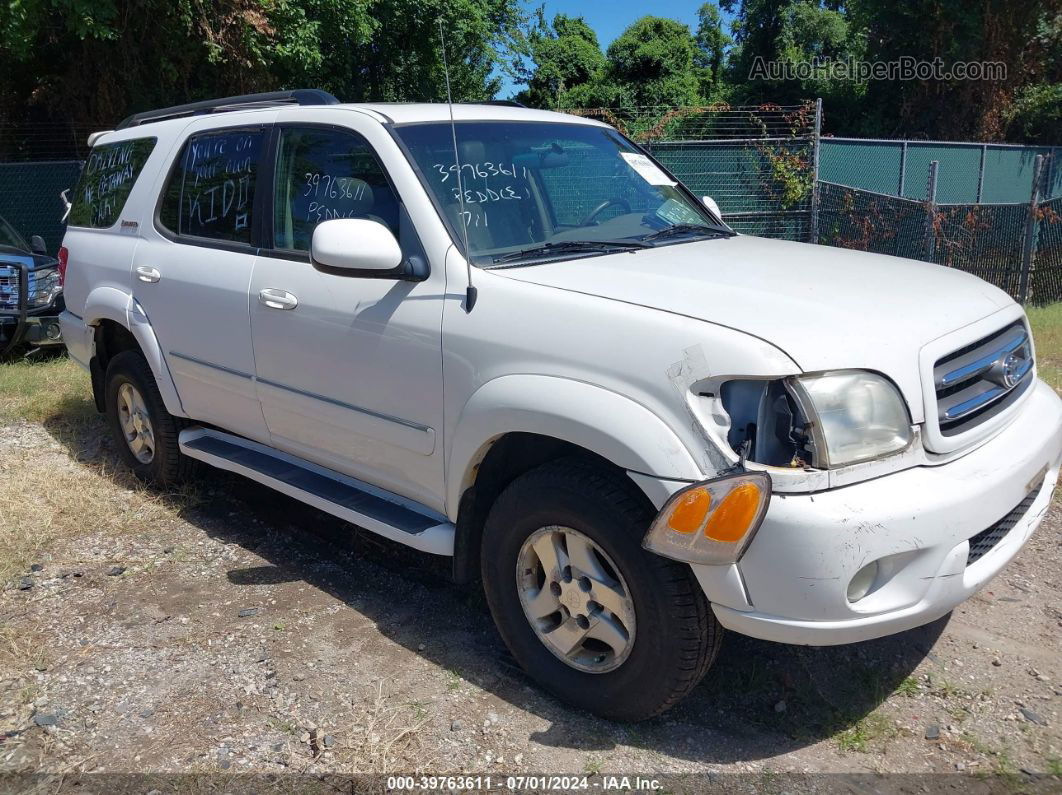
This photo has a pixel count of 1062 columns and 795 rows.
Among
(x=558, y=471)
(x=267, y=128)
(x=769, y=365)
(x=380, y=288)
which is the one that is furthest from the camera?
(x=267, y=128)

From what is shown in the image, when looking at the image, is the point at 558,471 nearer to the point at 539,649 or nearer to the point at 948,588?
the point at 539,649

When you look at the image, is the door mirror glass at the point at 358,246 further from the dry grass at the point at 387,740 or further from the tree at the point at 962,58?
the tree at the point at 962,58

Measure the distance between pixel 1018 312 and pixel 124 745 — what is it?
3412 mm

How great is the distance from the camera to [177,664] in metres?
3.40

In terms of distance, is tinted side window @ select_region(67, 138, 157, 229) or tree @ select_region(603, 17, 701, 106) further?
tree @ select_region(603, 17, 701, 106)

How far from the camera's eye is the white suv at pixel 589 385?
243 cm

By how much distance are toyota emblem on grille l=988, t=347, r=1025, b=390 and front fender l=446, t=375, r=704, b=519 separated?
3.95 ft

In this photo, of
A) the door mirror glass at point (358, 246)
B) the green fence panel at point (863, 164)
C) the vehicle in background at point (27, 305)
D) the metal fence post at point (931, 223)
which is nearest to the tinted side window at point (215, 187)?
the door mirror glass at point (358, 246)

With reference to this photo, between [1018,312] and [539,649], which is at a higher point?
[1018,312]

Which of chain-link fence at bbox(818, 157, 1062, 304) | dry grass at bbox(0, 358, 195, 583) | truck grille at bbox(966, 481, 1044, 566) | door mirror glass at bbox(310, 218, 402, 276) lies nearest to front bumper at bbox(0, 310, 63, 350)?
dry grass at bbox(0, 358, 195, 583)

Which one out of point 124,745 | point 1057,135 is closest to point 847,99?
point 1057,135

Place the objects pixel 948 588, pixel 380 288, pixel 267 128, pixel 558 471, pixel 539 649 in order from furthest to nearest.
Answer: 1. pixel 267 128
2. pixel 380 288
3. pixel 539 649
4. pixel 558 471
5. pixel 948 588

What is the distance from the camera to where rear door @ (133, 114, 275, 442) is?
4035 mm

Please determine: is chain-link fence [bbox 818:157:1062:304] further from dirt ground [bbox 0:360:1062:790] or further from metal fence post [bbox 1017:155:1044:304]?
dirt ground [bbox 0:360:1062:790]
